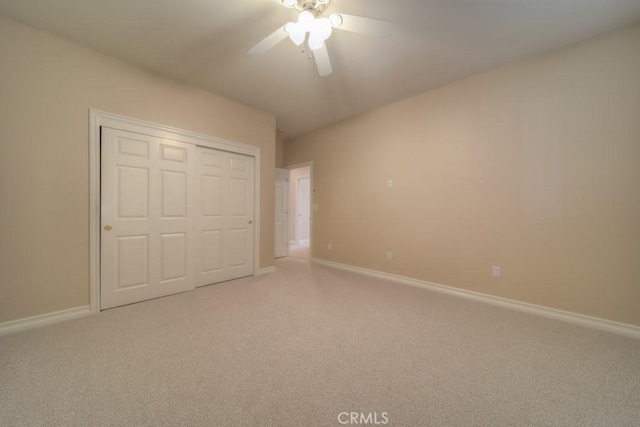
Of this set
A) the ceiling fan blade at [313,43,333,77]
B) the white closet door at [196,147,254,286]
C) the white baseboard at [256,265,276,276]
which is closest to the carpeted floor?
the white closet door at [196,147,254,286]

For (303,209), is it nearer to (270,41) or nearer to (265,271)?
(265,271)

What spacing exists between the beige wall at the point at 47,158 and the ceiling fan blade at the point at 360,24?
2392 mm

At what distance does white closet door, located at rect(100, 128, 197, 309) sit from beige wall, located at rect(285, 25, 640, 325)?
2739 millimetres

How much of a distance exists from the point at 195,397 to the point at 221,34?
281 cm

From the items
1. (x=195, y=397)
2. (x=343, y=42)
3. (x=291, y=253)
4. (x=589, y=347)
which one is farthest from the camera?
(x=291, y=253)

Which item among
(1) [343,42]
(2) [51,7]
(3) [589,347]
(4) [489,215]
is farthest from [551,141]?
(2) [51,7]

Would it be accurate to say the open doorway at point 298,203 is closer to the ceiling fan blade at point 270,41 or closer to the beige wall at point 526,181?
the beige wall at point 526,181

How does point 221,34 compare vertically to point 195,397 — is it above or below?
above

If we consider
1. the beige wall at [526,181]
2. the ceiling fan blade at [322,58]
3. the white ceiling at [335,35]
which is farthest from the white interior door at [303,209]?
the ceiling fan blade at [322,58]

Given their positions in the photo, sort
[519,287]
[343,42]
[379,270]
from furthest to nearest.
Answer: [379,270], [519,287], [343,42]

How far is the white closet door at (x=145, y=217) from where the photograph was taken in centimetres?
254

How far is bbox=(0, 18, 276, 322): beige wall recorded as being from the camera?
80.7 inches

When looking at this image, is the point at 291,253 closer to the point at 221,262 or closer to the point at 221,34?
the point at 221,262

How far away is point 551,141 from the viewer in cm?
242
